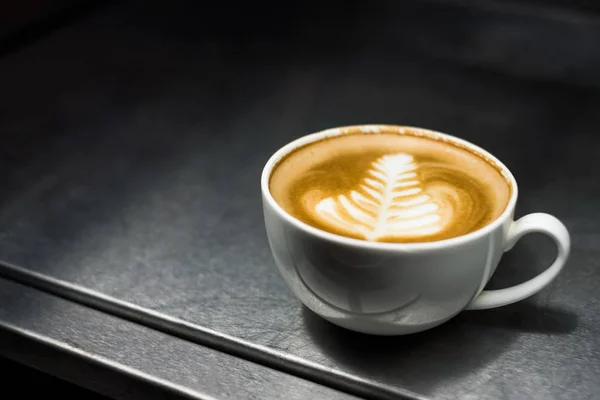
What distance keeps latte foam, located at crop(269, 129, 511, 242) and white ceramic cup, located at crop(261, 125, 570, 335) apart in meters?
0.02

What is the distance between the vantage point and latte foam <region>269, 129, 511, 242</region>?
388mm

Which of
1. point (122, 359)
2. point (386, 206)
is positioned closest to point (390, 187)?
point (386, 206)

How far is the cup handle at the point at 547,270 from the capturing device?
15.2 inches

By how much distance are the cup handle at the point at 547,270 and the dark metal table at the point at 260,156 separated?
20mm

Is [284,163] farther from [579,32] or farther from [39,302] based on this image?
[579,32]

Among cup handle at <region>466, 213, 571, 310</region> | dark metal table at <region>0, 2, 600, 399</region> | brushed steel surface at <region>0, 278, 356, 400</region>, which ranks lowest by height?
brushed steel surface at <region>0, 278, 356, 400</region>

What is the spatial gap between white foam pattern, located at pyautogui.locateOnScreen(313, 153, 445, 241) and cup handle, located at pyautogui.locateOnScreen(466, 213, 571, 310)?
4 centimetres

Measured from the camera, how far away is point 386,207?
0.41 m

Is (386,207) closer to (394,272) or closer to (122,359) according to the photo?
(394,272)

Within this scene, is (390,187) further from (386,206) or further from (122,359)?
(122,359)

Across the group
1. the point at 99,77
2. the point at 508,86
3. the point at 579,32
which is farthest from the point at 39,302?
the point at 579,32

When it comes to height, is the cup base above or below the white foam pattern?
below

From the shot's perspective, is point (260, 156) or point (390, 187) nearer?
point (390, 187)

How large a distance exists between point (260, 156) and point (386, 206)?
0.22 meters
